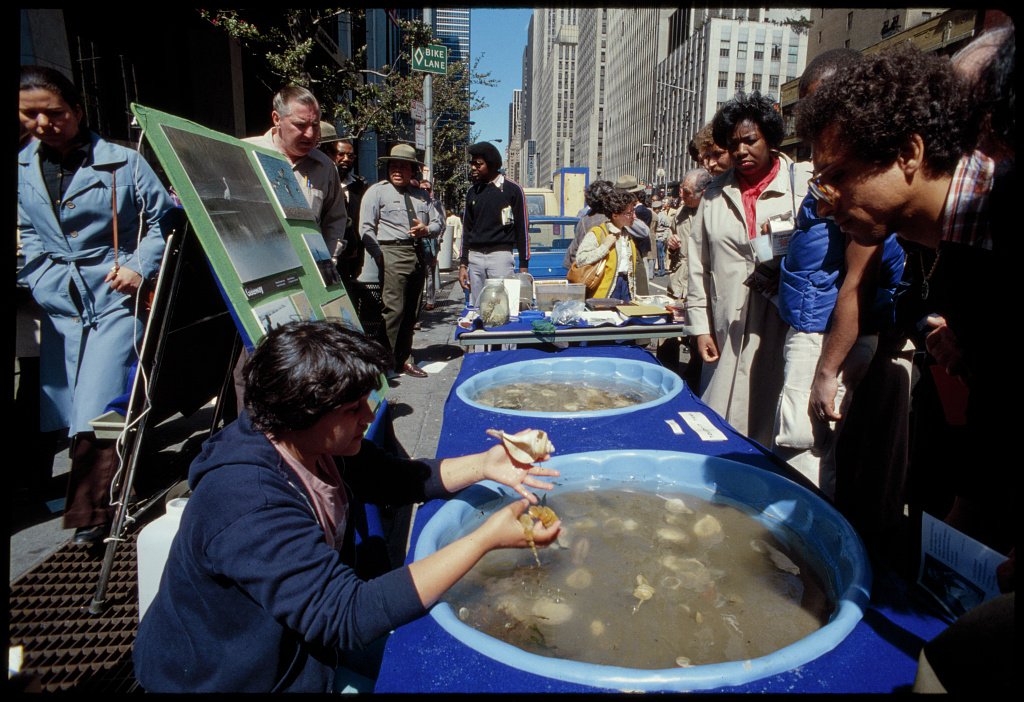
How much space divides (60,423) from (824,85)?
3.75 meters

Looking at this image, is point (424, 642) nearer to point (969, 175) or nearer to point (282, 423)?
point (282, 423)

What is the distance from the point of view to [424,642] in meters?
1.21

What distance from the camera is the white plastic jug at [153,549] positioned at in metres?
1.73

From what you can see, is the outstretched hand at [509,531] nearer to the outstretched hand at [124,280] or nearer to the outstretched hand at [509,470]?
the outstretched hand at [509,470]

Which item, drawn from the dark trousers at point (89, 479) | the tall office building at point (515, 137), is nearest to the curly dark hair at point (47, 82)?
the dark trousers at point (89, 479)

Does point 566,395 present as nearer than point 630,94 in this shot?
Yes

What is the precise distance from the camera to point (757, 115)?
9.30 ft

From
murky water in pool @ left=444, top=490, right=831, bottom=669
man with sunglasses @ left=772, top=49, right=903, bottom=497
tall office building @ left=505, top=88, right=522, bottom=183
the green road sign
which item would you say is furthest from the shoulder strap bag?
tall office building @ left=505, top=88, right=522, bottom=183

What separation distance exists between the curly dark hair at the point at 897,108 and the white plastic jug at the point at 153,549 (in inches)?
81.8

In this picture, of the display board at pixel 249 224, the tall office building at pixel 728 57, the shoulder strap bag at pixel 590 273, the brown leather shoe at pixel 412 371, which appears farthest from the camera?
the tall office building at pixel 728 57

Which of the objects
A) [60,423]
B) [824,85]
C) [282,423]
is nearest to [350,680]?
[282,423]

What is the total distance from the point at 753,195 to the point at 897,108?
6.22 ft

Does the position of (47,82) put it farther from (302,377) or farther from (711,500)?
(711,500)

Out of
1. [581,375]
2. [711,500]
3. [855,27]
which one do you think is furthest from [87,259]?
[855,27]
